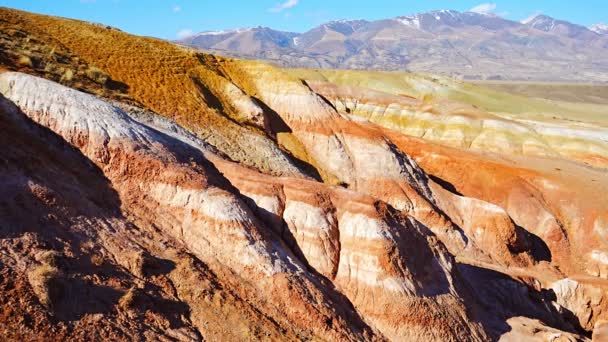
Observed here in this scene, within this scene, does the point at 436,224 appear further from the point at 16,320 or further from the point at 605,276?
the point at 16,320

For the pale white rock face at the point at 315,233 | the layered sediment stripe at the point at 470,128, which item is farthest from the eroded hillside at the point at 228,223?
the layered sediment stripe at the point at 470,128

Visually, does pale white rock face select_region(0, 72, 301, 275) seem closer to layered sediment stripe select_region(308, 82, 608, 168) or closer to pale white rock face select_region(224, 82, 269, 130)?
pale white rock face select_region(224, 82, 269, 130)

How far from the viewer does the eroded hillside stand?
12.8 metres

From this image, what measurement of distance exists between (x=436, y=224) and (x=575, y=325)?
9475 millimetres

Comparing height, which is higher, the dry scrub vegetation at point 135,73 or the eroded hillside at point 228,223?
the dry scrub vegetation at point 135,73

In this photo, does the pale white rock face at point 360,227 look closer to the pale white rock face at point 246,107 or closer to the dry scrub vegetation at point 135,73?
the dry scrub vegetation at point 135,73

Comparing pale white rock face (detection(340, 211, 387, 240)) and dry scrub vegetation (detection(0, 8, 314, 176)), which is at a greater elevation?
dry scrub vegetation (detection(0, 8, 314, 176))

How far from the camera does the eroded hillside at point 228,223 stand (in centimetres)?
1275

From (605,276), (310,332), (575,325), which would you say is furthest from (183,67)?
(605,276)

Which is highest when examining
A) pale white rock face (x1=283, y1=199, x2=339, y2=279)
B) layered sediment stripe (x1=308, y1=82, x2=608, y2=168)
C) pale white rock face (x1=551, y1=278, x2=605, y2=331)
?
layered sediment stripe (x1=308, y1=82, x2=608, y2=168)

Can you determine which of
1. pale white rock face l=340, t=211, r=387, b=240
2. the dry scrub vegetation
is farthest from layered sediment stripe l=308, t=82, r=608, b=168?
pale white rock face l=340, t=211, r=387, b=240

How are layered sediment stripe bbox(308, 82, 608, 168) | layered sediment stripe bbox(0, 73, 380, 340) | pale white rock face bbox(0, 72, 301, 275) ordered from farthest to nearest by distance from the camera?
layered sediment stripe bbox(308, 82, 608, 168), pale white rock face bbox(0, 72, 301, 275), layered sediment stripe bbox(0, 73, 380, 340)

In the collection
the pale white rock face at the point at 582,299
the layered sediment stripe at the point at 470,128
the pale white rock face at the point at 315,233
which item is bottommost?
A: the pale white rock face at the point at 582,299

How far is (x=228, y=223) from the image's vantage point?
1619 centimetres
